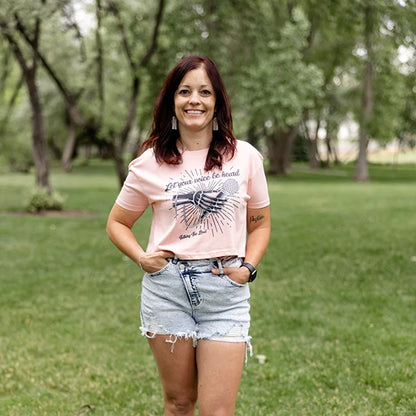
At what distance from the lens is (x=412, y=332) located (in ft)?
17.8

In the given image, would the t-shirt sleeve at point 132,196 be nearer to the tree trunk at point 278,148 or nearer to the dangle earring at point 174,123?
the dangle earring at point 174,123

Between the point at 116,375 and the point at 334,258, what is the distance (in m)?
4.96

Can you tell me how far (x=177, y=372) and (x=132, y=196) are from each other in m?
0.85

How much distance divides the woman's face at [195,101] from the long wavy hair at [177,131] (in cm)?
3

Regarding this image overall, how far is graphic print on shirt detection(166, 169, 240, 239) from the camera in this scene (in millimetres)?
2520

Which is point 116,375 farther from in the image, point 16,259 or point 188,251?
point 16,259

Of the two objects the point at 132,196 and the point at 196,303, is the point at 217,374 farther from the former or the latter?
the point at 132,196

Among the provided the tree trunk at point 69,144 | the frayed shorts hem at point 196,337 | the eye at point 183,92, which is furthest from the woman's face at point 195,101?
the tree trunk at point 69,144

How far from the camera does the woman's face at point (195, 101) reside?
8.55 ft

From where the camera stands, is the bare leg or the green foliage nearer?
the bare leg

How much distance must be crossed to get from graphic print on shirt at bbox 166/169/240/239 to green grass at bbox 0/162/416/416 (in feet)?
6.65

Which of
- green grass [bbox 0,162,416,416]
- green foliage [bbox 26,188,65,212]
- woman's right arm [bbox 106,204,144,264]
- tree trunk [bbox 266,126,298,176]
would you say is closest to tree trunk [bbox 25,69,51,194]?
green foliage [bbox 26,188,65,212]

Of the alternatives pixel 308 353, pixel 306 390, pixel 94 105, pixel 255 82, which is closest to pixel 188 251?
pixel 306 390

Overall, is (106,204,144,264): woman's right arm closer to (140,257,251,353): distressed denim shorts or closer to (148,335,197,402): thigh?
(140,257,251,353): distressed denim shorts
